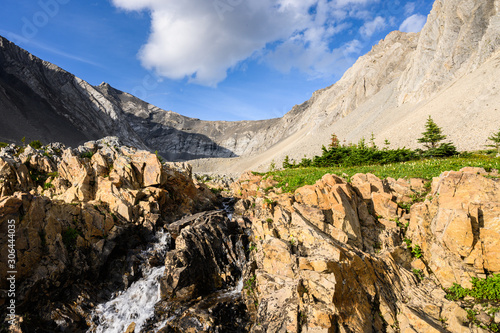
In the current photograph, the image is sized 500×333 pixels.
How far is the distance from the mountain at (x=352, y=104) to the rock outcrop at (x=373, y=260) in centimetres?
3226

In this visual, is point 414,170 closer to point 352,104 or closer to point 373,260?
point 373,260

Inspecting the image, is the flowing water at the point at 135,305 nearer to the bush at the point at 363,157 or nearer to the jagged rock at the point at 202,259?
the jagged rock at the point at 202,259

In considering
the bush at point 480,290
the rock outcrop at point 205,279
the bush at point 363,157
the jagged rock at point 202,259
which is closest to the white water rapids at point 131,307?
the rock outcrop at point 205,279

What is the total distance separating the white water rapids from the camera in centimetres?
1128

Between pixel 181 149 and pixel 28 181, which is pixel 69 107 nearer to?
pixel 181 149

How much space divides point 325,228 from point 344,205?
76.3 inches

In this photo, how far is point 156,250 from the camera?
1553cm

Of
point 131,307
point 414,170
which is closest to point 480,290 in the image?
point 414,170

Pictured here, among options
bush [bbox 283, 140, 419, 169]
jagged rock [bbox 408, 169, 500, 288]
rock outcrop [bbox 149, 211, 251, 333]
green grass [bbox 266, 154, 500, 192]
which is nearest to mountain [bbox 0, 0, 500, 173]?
bush [bbox 283, 140, 419, 169]

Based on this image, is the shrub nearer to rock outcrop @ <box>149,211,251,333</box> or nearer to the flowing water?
rock outcrop @ <box>149,211,251,333</box>

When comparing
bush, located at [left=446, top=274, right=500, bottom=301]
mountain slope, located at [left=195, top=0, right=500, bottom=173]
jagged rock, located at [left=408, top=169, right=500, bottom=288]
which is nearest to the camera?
bush, located at [left=446, top=274, right=500, bottom=301]

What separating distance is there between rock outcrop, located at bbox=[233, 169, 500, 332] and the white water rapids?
5031 millimetres

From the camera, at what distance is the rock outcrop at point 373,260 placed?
8945 mm

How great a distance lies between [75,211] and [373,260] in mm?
16784
